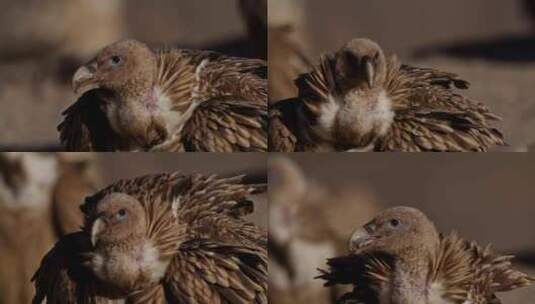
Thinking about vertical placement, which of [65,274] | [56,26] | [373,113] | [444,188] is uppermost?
[56,26]

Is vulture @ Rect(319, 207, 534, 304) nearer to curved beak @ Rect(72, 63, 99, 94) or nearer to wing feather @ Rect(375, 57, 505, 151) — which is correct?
wing feather @ Rect(375, 57, 505, 151)

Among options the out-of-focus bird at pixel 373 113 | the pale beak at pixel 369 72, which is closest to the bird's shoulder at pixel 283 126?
the out-of-focus bird at pixel 373 113

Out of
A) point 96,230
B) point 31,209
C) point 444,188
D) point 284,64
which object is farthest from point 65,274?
point 444,188

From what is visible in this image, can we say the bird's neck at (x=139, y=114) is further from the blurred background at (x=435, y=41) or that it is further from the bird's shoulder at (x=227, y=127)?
the blurred background at (x=435, y=41)

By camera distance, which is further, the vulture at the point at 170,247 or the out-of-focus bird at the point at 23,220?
the out-of-focus bird at the point at 23,220

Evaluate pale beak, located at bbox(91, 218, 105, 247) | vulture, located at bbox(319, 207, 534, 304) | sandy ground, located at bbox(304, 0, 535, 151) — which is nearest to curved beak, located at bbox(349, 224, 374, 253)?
vulture, located at bbox(319, 207, 534, 304)

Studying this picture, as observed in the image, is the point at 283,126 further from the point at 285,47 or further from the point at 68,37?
the point at 68,37

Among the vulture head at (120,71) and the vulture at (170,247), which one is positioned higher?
the vulture head at (120,71)
